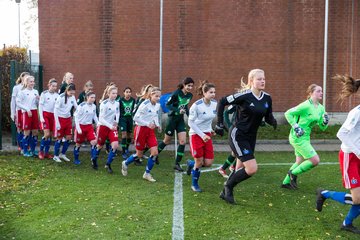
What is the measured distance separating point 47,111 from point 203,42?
835 cm

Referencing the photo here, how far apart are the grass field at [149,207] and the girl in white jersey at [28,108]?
1869 millimetres

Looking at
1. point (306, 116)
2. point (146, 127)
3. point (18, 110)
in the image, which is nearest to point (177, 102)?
point (146, 127)

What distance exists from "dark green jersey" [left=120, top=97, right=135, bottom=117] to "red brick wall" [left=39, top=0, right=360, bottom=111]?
5945mm

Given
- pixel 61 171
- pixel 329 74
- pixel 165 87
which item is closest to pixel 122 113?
pixel 61 171

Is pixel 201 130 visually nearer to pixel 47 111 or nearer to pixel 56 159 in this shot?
pixel 56 159

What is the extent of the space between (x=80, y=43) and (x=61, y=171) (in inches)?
353

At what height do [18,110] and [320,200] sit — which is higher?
[18,110]

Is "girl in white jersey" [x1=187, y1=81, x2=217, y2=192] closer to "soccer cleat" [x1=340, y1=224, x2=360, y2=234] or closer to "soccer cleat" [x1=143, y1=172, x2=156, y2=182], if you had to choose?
"soccer cleat" [x1=143, y1=172, x2=156, y2=182]

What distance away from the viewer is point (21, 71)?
599 inches

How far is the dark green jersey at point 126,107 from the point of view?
12820 mm

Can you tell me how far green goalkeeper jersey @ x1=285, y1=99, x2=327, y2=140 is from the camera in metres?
8.55

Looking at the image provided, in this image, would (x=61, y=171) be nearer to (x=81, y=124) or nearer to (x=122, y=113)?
(x=81, y=124)

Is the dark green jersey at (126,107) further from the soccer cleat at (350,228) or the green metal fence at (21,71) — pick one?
the soccer cleat at (350,228)

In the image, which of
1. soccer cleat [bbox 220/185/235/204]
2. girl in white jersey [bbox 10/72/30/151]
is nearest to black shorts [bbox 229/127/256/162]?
soccer cleat [bbox 220/185/235/204]
